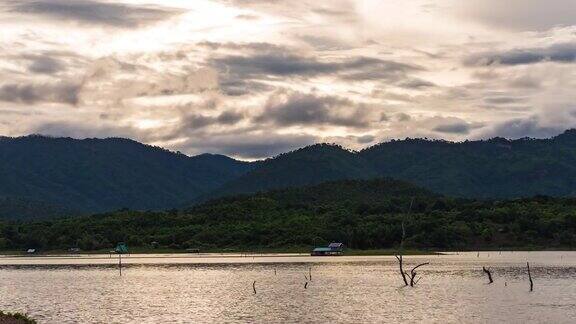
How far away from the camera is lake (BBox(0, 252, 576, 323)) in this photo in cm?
9075

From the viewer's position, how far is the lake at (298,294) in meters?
90.8

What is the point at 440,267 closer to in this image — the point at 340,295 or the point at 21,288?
the point at 340,295

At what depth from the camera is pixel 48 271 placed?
611ft

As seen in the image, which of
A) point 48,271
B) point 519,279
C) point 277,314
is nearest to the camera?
Answer: point 277,314

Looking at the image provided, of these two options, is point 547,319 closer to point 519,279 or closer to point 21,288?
point 519,279

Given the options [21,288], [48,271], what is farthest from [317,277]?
[48,271]

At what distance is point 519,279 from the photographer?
446ft

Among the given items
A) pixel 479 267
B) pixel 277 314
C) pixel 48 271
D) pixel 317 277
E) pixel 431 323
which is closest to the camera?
pixel 431 323

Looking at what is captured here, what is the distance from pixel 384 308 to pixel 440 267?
76405 millimetres

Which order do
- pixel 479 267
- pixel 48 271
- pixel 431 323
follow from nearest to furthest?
pixel 431 323, pixel 479 267, pixel 48 271

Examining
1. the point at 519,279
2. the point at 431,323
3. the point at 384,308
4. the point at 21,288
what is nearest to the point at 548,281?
the point at 519,279

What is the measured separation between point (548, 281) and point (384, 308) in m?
43.6

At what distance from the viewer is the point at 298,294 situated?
119938 millimetres

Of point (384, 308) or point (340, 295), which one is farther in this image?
point (340, 295)
